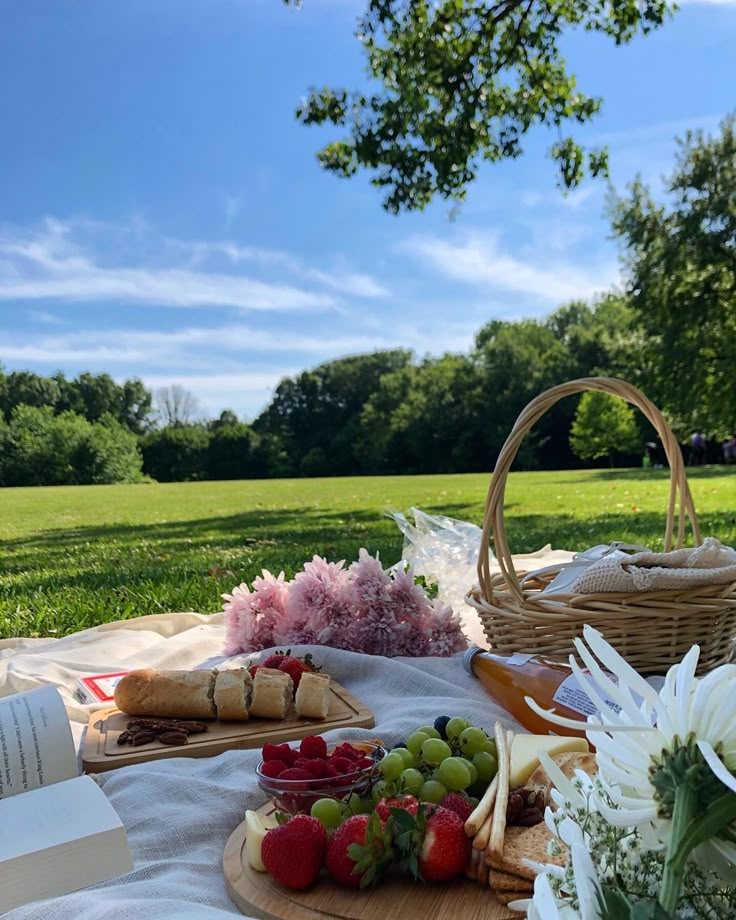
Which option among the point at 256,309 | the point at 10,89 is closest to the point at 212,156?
the point at 10,89

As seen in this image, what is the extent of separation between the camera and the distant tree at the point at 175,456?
123ft

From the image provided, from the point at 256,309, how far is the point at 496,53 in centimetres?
5998

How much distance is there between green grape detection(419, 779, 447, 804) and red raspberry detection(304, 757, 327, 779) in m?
0.17

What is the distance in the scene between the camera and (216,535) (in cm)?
824

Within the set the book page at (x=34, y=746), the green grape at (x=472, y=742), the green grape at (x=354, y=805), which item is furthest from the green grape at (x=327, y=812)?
the book page at (x=34, y=746)

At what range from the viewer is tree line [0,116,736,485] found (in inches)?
753

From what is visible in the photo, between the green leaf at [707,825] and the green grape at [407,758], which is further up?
the green leaf at [707,825]

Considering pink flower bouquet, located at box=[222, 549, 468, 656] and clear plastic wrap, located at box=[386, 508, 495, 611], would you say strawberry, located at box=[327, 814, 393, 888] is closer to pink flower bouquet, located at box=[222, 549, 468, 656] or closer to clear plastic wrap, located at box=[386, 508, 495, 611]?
pink flower bouquet, located at box=[222, 549, 468, 656]

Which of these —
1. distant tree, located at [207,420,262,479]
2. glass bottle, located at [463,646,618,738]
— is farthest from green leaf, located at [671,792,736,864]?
distant tree, located at [207,420,262,479]

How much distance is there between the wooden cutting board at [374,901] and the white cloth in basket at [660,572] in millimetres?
1140

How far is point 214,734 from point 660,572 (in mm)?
1218

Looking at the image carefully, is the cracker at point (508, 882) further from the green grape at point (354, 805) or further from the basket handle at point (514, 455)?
the basket handle at point (514, 455)

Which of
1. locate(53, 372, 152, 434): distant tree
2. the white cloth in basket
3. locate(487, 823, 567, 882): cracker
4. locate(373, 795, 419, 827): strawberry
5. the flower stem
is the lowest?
locate(487, 823, 567, 882): cracker

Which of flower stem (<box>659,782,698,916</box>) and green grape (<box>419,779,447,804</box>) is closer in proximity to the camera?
flower stem (<box>659,782,698,916</box>)
